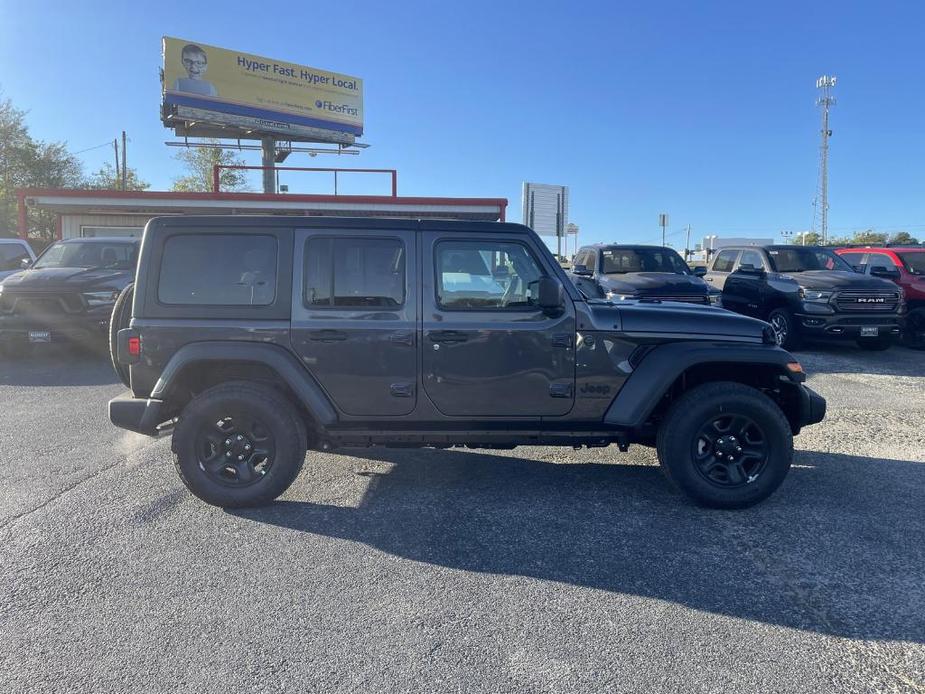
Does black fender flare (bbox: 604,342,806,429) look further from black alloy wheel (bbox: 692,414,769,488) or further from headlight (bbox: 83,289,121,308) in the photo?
headlight (bbox: 83,289,121,308)

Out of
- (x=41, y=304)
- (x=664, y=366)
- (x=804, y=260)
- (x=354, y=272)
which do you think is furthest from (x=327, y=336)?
(x=804, y=260)

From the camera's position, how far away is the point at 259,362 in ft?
13.3

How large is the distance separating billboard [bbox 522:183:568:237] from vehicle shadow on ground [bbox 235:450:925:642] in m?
11.3

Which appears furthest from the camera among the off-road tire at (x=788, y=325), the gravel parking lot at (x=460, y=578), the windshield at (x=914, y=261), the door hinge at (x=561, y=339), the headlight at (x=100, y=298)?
the windshield at (x=914, y=261)

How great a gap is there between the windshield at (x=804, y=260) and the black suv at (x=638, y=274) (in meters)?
1.70

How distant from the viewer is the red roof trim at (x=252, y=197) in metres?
15.1

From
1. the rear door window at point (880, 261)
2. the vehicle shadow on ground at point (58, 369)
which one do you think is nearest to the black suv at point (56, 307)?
the vehicle shadow on ground at point (58, 369)

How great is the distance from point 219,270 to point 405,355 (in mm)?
1364

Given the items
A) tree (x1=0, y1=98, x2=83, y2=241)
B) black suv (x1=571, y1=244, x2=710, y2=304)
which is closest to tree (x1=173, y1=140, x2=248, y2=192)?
tree (x1=0, y1=98, x2=83, y2=241)

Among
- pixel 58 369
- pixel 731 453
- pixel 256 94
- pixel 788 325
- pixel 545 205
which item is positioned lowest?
pixel 731 453

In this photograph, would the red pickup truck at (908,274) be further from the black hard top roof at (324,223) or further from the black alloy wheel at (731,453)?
the black hard top roof at (324,223)

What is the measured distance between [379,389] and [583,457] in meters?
2.02

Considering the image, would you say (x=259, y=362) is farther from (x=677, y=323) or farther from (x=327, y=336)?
(x=677, y=323)

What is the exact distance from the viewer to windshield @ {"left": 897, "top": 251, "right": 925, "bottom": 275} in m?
11.8
